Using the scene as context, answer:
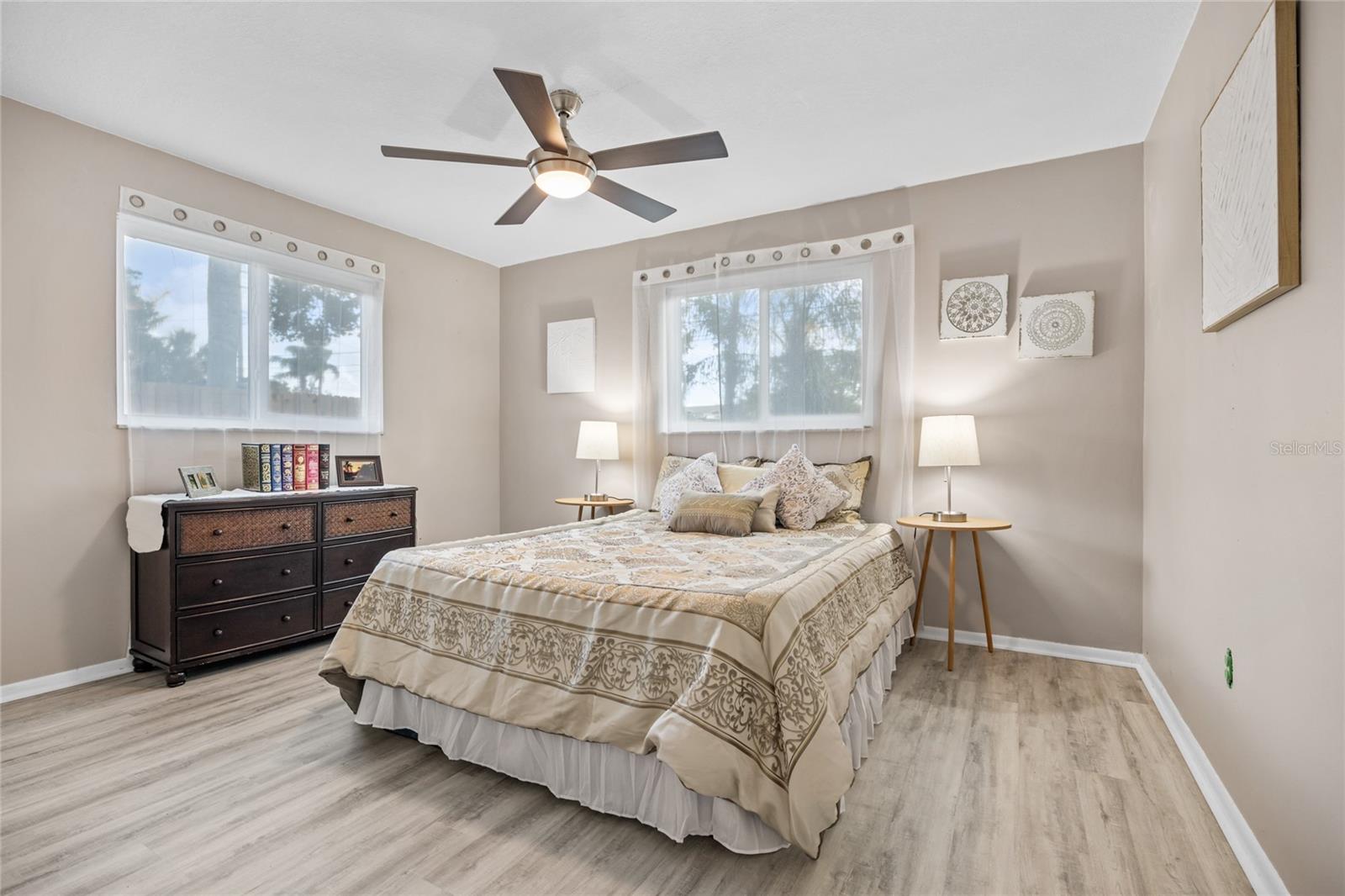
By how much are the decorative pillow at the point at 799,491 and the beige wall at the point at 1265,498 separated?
1.52 metres

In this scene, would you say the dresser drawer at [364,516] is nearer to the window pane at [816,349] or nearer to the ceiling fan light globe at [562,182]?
the ceiling fan light globe at [562,182]

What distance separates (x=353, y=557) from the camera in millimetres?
3861

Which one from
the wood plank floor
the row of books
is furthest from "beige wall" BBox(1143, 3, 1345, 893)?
the row of books

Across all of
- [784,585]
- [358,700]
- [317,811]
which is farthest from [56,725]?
[784,585]

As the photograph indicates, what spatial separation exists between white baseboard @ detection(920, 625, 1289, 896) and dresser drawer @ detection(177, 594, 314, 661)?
11.6 feet

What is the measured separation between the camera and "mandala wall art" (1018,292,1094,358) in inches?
133

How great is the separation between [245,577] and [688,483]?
243 centimetres

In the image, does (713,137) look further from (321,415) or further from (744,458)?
(321,415)

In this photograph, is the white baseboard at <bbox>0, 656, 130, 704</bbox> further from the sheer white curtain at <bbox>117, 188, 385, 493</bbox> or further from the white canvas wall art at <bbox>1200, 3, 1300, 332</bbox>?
the white canvas wall art at <bbox>1200, 3, 1300, 332</bbox>

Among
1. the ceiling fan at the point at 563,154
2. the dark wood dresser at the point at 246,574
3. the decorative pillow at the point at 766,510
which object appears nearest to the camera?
the ceiling fan at the point at 563,154

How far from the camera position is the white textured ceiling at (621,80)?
2361 millimetres

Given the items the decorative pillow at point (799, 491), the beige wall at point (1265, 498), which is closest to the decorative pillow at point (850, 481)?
the decorative pillow at point (799, 491)

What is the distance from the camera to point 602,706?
191 centimetres

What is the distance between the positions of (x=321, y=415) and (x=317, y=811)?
2.85 metres
